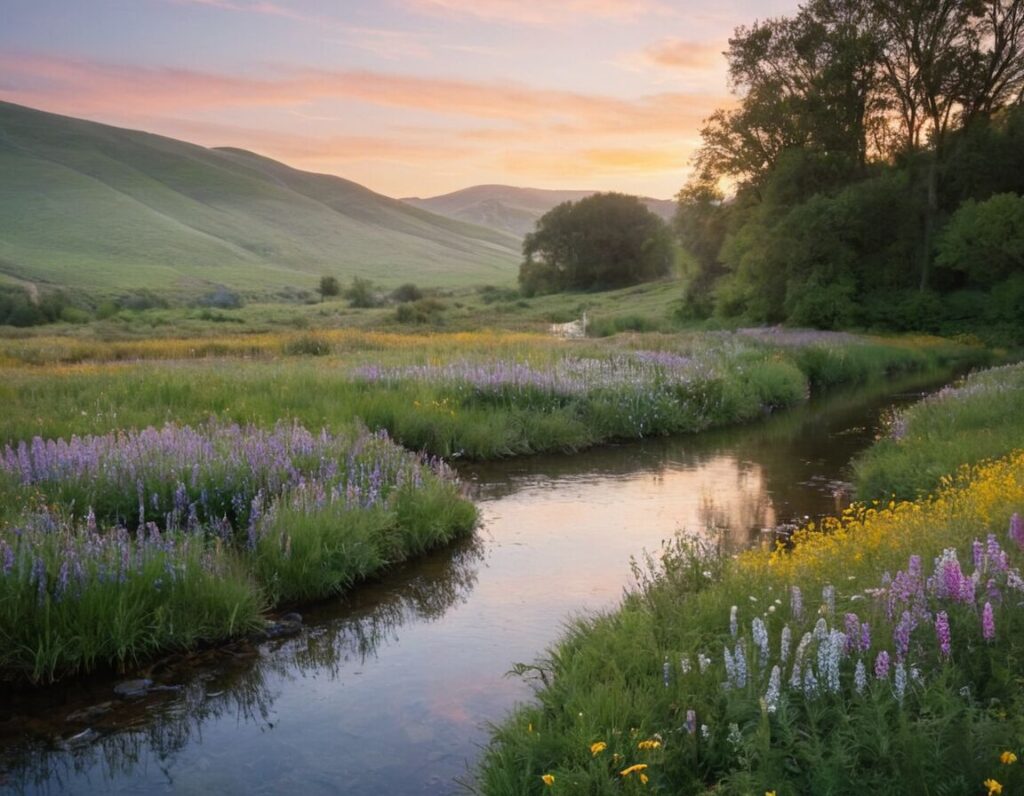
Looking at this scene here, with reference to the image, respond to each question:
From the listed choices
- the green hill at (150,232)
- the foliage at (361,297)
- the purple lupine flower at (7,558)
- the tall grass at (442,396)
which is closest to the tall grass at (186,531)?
the purple lupine flower at (7,558)

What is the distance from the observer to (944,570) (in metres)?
5.31

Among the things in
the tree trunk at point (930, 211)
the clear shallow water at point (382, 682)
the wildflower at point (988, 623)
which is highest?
the tree trunk at point (930, 211)

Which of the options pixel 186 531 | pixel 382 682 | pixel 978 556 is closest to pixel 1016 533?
pixel 978 556

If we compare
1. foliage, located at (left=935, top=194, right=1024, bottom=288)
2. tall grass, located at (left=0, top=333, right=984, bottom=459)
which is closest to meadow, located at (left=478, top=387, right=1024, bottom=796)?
tall grass, located at (left=0, top=333, right=984, bottom=459)

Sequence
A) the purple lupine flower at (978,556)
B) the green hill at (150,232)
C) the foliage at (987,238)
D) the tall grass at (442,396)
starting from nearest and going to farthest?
1. the purple lupine flower at (978,556)
2. the tall grass at (442,396)
3. the foliage at (987,238)
4. the green hill at (150,232)

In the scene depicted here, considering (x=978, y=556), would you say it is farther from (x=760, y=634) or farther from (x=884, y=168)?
(x=884, y=168)

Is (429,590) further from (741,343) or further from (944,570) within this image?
(741,343)

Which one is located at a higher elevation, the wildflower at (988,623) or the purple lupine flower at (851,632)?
the wildflower at (988,623)

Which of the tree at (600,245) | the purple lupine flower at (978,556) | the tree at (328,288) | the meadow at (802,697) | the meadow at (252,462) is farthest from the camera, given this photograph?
the tree at (328,288)

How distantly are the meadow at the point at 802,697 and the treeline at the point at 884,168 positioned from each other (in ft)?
121

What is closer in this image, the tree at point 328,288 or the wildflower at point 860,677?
the wildflower at point 860,677

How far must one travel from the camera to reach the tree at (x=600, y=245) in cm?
9450

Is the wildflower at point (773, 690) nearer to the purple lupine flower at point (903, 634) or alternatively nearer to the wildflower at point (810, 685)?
the wildflower at point (810, 685)

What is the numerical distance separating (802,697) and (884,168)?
46.0m
